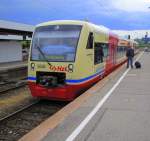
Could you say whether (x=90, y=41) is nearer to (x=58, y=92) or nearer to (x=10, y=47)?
(x=58, y=92)

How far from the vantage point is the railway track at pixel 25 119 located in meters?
9.25

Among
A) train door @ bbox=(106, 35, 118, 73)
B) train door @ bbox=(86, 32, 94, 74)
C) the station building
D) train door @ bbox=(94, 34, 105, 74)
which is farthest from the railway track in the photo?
the station building

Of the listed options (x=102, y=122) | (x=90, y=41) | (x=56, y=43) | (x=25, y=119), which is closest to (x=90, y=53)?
(x=90, y=41)

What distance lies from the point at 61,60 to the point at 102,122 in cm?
503

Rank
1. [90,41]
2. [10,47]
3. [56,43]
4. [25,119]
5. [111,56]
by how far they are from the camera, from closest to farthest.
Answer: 1. [25,119]
2. [56,43]
3. [90,41]
4. [111,56]
5. [10,47]

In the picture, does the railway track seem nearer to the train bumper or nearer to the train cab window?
the train bumper

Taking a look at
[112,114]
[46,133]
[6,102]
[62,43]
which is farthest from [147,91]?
[46,133]

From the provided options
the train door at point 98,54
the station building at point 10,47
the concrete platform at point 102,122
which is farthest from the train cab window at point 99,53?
the station building at point 10,47

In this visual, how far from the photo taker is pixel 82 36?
12.6 m

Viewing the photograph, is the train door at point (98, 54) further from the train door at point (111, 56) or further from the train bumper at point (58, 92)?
the train bumper at point (58, 92)

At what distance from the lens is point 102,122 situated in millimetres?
7602

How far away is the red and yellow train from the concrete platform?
102 centimetres

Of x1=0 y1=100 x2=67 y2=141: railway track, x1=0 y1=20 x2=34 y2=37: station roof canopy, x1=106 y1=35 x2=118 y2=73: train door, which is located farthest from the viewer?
x1=0 y1=20 x2=34 y2=37: station roof canopy

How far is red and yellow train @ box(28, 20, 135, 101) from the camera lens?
39.7 feet
